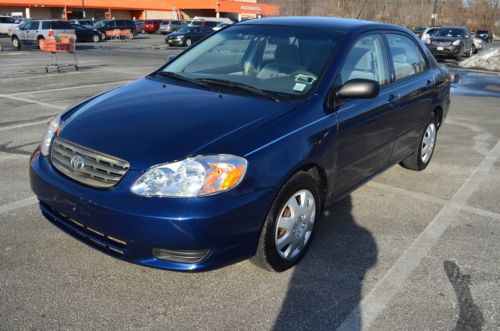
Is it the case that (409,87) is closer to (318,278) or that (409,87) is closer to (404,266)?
(404,266)

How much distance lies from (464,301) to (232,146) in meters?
1.79

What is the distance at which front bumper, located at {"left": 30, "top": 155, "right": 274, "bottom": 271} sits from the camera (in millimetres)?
2545

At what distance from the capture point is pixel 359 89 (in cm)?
333

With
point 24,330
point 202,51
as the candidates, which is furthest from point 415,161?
point 24,330

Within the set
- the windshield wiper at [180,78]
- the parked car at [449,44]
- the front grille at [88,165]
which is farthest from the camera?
the parked car at [449,44]

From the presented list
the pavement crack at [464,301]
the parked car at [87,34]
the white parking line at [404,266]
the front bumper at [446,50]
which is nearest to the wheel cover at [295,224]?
the white parking line at [404,266]

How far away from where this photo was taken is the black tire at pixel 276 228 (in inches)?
115

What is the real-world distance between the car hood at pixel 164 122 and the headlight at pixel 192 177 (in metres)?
0.06

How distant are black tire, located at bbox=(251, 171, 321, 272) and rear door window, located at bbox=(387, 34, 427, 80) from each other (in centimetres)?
187

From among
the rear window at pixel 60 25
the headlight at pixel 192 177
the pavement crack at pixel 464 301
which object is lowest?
the pavement crack at pixel 464 301

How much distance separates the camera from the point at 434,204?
458 cm

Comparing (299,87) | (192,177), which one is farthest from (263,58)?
(192,177)

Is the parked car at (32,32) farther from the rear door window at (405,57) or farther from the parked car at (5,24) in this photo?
the rear door window at (405,57)

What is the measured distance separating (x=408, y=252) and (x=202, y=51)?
101 inches
